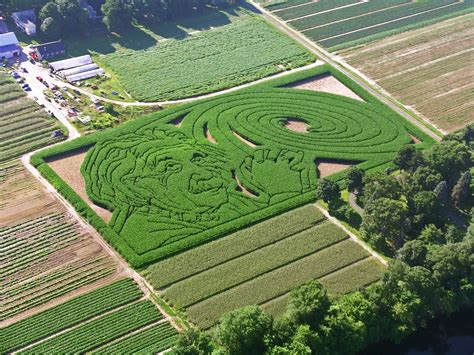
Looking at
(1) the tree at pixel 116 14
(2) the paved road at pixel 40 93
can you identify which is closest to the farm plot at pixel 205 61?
(1) the tree at pixel 116 14

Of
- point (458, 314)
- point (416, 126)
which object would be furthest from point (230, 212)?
point (416, 126)

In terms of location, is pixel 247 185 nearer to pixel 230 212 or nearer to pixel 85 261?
pixel 230 212

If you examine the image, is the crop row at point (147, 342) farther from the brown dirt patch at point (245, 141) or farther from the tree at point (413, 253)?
the brown dirt patch at point (245, 141)

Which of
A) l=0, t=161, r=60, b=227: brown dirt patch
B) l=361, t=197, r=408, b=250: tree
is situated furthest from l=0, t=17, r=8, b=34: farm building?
l=361, t=197, r=408, b=250: tree

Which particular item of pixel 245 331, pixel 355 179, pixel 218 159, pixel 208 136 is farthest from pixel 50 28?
pixel 245 331

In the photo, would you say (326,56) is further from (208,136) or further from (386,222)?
(386,222)

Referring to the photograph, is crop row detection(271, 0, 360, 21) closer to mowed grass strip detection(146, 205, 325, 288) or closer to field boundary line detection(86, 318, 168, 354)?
mowed grass strip detection(146, 205, 325, 288)
